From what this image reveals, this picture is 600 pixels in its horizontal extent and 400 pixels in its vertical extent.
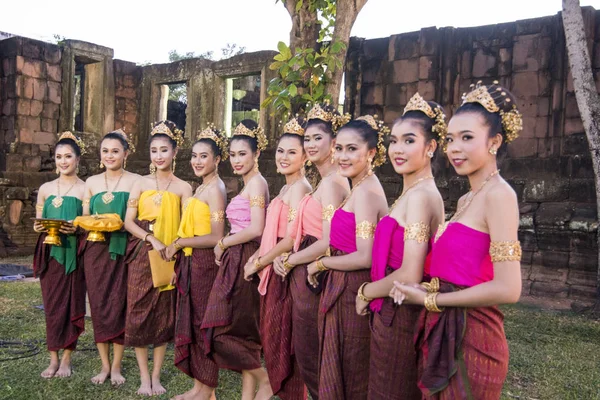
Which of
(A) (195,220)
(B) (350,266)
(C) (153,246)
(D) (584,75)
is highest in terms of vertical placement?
(D) (584,75)

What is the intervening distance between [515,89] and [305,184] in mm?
5491

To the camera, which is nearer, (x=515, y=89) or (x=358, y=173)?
(x=358, y=173)

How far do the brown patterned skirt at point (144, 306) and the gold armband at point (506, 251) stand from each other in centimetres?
291

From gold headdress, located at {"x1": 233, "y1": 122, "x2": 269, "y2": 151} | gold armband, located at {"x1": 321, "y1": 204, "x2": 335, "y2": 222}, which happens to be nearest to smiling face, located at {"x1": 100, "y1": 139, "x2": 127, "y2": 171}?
gold headdress, located at {"x1": 233, "y1": 122, "x2": 269, "y2": 151}

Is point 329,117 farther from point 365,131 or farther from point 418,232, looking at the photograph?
point 418,232

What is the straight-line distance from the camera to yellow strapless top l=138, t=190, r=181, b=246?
441 centimetres

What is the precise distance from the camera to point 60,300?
4.72 meters

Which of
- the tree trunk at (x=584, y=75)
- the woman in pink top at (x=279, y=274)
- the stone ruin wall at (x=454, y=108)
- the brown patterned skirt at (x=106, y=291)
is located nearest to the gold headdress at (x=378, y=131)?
the woman in pink top at (x=279, y=274)

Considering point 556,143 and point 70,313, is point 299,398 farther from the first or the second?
point 556,143

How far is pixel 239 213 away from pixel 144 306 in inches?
43.0

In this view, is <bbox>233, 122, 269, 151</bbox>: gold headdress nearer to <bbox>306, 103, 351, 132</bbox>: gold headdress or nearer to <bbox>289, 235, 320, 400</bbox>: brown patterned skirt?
<bbox>306, 103, 351, 132</bbox>: gold headdress

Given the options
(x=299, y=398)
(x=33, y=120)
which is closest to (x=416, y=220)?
(x=299, y=398)

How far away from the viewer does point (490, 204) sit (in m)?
2.24

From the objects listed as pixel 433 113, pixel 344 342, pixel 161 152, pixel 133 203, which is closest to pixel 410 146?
pixel 433 113
